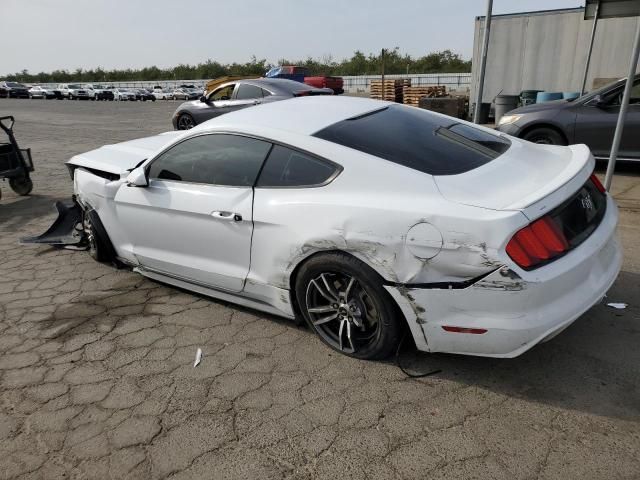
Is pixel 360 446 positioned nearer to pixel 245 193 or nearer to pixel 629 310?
pixel 245 193

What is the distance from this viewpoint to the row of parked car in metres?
44.2

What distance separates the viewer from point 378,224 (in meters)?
2.60

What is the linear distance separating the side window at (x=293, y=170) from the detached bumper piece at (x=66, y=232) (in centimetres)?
296

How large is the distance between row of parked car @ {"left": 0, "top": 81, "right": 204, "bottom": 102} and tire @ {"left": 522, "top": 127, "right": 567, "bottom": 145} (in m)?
36.6

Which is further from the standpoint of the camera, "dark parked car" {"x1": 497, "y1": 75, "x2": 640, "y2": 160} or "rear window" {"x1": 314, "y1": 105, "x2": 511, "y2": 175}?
"dark parked car" {"x1": 497, "y1": 75, "x2": 640, "y2": 160}

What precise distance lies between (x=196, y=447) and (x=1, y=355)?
1788 mm

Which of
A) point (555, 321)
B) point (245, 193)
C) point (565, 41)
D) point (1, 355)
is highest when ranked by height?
point (565, 41)

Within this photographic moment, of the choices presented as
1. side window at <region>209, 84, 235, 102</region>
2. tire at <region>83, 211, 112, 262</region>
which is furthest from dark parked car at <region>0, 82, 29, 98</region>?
tire at <region>83, 211, 112, 262</region>

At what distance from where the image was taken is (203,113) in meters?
11.9

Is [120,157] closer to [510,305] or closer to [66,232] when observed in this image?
[66,232]

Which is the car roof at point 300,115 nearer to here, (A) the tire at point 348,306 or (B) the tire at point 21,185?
(A) the tire at point 348,306

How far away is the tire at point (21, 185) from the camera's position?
297 inches

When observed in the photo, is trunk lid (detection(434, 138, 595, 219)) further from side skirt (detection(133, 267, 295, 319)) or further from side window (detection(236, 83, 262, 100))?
side window (detection(236, 83, 262, 100))

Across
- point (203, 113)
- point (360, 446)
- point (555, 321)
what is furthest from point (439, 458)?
point (203, 113)
